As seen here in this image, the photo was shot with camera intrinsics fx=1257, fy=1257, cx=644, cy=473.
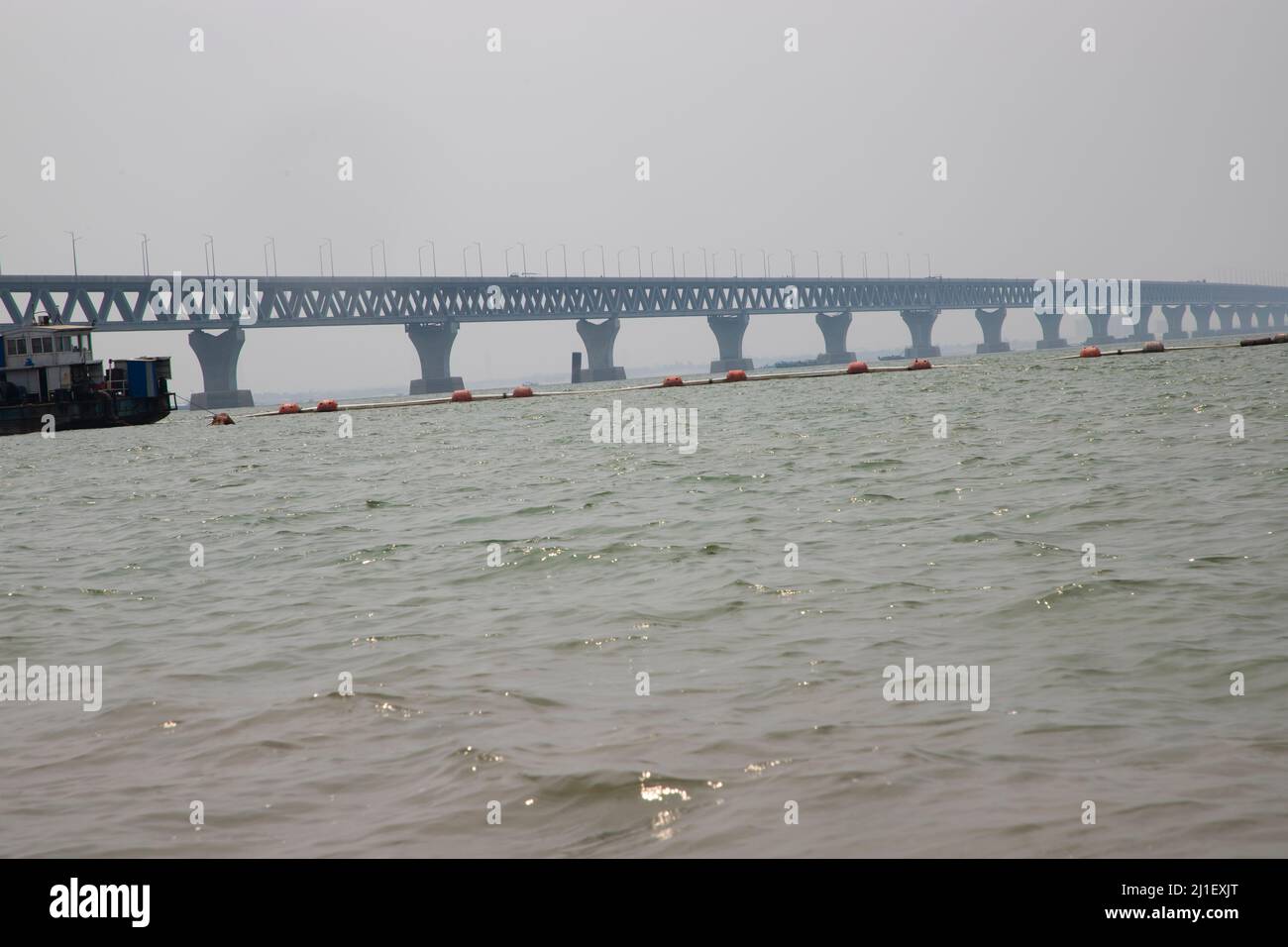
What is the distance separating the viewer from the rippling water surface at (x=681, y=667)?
656 cm

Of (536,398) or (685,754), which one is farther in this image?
(536,398)

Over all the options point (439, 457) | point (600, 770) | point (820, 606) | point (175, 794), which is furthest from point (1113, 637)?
point (439, 457)

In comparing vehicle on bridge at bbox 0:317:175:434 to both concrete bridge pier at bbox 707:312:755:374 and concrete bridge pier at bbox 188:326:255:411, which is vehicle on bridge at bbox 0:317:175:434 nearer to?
concrete bridge pier at bbox 188:326:255:411

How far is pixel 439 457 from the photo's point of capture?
37281 mm

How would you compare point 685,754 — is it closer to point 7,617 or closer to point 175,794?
point 175,794

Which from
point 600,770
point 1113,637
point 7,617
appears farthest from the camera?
point 7,617

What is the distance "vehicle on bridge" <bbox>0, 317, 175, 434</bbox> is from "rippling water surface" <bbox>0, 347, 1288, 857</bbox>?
185 ft

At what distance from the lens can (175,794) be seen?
7484mm

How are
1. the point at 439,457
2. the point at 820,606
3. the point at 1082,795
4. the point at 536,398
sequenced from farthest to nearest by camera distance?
1. the point at 536,398
2. the point at 439,457
3. the point at 820,606
4. the point at 1082,795

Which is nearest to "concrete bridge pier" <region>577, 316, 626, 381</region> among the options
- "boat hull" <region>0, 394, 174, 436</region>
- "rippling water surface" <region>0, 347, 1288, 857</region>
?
"boat hull" <region>0, 394, 174, 436</region>

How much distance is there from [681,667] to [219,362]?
144044 millimetres

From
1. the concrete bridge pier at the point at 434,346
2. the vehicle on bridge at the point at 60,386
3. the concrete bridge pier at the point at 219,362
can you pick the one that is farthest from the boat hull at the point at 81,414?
the concrete bridge pier at the point at 434,346
